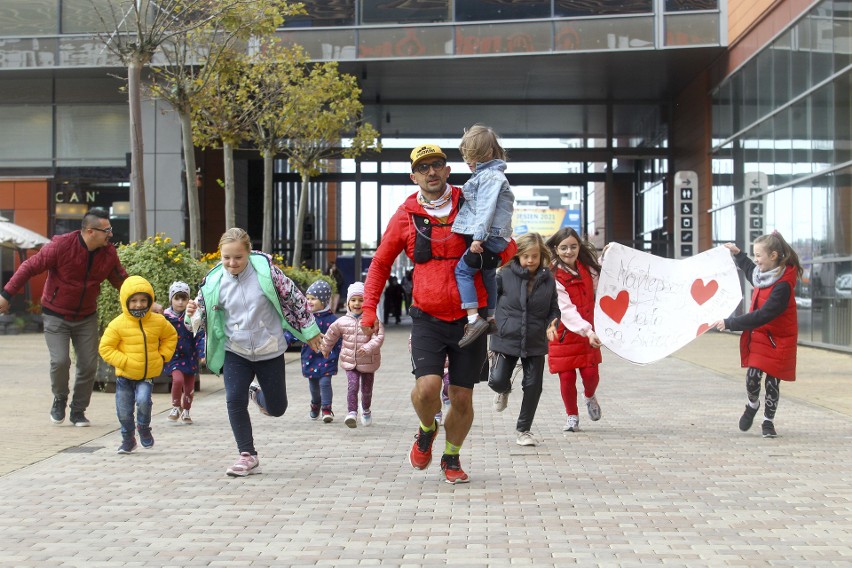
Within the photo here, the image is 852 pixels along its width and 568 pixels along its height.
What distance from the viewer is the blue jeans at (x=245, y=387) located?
7.25m

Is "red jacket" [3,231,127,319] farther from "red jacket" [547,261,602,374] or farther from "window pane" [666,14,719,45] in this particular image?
"window pane" [666,14,719,45]

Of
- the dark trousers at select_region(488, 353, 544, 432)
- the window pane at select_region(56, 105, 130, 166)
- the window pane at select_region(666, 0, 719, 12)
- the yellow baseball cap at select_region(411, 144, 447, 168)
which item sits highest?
the window pane at select_region(666, 0, 719, 12)

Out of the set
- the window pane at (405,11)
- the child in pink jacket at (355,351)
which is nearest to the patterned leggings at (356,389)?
the child in pink jacket at (355,351)

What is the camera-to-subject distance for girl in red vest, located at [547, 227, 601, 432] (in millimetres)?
9508

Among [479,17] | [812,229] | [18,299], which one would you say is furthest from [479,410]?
[18,299]

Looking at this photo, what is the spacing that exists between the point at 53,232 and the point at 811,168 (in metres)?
21.9

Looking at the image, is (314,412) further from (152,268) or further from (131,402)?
(152,268)

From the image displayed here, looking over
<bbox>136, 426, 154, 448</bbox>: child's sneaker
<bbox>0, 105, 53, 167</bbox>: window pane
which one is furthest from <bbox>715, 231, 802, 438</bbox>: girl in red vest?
<bbox>0, 105, 53, 167</bbox>: window pane

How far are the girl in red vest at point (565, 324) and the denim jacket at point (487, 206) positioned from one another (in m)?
2.89

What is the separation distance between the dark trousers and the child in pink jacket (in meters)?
1.56

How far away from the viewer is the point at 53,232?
34.8 m

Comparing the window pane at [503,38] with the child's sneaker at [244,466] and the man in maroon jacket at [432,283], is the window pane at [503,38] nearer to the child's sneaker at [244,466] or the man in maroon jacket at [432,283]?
the man in maroon jacket at [432,283]

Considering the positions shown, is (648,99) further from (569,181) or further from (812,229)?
(812,229)

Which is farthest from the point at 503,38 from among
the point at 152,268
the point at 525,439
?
the point at 525,439
